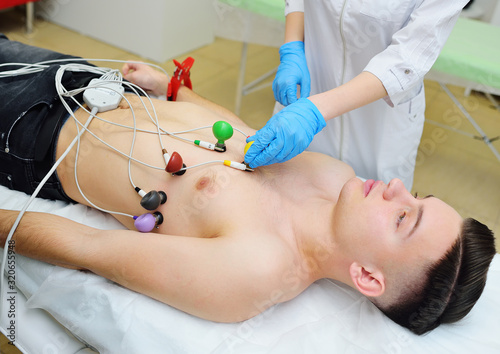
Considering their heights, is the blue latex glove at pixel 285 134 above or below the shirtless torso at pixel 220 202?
above

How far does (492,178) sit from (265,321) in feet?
6.84

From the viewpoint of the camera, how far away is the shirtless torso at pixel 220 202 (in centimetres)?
112

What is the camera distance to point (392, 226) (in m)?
1.18

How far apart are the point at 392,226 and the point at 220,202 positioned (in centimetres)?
45

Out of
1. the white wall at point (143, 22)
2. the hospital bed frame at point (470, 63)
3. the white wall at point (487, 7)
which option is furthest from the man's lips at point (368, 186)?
the white wall at point (487, 7)

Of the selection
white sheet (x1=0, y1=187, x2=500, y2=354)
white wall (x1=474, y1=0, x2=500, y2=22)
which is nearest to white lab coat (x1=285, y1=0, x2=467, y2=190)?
white sheet (x1=0, y1=187, x2=500, y2=354)

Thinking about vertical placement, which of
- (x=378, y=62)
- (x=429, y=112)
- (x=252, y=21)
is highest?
(x=378, y=62)

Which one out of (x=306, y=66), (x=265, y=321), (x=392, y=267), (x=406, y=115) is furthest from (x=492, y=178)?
(x=265, y=321)

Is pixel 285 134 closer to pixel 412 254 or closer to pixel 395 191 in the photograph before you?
pixel 395 191

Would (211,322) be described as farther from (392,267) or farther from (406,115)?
(406,115)

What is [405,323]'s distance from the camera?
3.98 feet

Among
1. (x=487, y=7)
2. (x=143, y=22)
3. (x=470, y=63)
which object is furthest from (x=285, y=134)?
(x=487, y=7)

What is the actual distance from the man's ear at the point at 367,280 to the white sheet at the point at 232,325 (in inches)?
4.4

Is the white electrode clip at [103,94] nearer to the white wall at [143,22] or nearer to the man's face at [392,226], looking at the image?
the man's face at [392,226]
